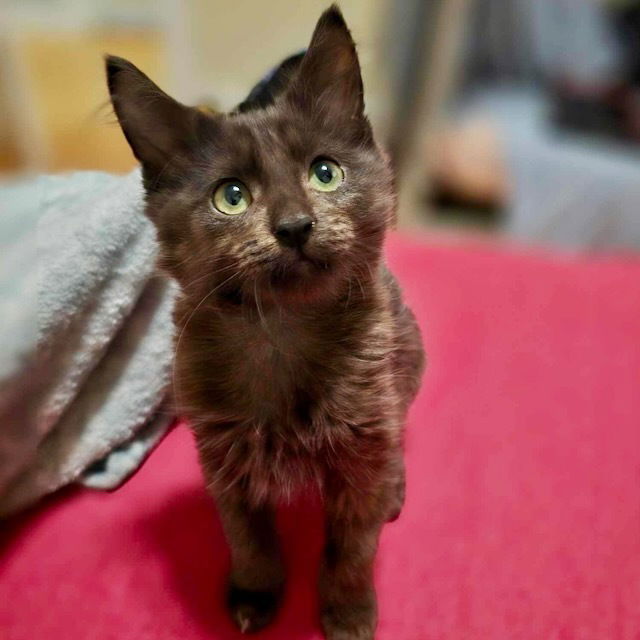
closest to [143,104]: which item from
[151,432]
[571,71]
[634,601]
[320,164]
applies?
[320,164]

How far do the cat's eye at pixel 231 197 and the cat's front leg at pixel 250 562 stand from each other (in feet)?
Answer: 0.96

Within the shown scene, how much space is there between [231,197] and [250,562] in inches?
15.2

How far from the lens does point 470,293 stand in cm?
123

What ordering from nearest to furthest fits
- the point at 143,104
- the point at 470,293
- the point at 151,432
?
the point at 143,104
the point at 151,432
the point at 470,293

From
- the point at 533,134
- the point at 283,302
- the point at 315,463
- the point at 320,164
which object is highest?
the point at 320,164

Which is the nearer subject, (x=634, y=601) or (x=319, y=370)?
(x=319, y=370)

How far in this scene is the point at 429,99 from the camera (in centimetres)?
259

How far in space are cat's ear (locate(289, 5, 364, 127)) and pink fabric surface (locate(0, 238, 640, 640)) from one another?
0.29m

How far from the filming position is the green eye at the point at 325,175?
0.61 m

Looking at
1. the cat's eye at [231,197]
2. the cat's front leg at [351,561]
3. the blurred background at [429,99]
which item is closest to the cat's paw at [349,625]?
the cat's front leg at [351,561]

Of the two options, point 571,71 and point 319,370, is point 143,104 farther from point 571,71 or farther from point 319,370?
point 571,71

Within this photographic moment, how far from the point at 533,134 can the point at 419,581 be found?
2.13 meters

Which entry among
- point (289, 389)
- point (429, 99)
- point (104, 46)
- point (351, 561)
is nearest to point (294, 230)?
point (289, 389)

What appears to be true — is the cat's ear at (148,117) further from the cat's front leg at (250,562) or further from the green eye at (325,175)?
the cat's front leg at (250,562)
